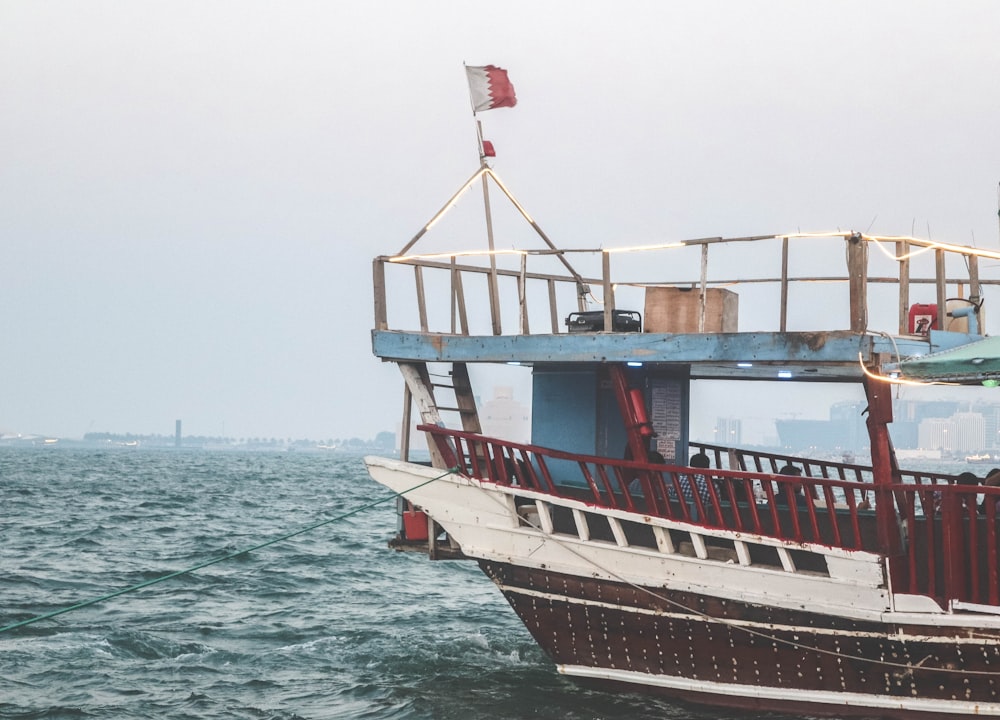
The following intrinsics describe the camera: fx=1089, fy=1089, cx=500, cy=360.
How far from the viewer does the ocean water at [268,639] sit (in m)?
13.1

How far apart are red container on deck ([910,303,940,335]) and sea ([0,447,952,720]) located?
4228 millimetres

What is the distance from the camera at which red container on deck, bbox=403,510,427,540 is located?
13258 mm

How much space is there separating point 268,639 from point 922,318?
11.3 meters

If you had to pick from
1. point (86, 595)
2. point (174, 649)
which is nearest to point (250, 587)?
point (86, 595)

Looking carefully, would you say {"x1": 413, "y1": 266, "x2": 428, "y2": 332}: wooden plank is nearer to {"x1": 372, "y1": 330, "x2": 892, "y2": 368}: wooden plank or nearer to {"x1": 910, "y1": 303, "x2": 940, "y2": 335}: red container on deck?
{"x1": 372, "y1": 330, "x2": 892, "y2": 368}: wooden plank

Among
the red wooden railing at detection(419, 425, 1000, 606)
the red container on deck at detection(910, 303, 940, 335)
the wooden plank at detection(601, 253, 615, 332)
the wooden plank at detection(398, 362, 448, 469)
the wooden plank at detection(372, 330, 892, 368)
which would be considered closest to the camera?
the red wooden railing at detection(419, 425, 1000, 606)

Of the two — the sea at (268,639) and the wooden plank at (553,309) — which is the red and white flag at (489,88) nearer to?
the wooden plank at (553,309)

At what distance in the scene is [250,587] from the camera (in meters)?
23.2

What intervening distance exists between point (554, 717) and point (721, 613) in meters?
2.42

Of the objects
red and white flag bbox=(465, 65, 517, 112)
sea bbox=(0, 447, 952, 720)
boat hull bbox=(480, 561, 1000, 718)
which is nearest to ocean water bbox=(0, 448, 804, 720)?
sea bbox=(0, 447, 952, 720)

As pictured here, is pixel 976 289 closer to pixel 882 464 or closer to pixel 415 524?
pixel 882 464

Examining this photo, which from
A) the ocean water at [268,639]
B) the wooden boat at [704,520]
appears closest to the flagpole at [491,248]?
the wooden boat at [704,520]

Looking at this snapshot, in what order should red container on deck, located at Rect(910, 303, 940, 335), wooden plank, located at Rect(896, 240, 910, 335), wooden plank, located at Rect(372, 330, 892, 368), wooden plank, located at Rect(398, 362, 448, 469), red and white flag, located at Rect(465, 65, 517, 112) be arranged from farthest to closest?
red and white flag, located at Rect(465, 65, 517, 112) → wooden plank, located at Rect(398, 362, 448, 469) → red container on deck, located at Rect(910, 303, 940, 335) → wooden plank, located at Rect(896, 240, 910, 335) → wooden plank, located at Rect(372, 330, 892, 368)

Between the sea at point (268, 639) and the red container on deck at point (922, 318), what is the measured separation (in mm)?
4228
